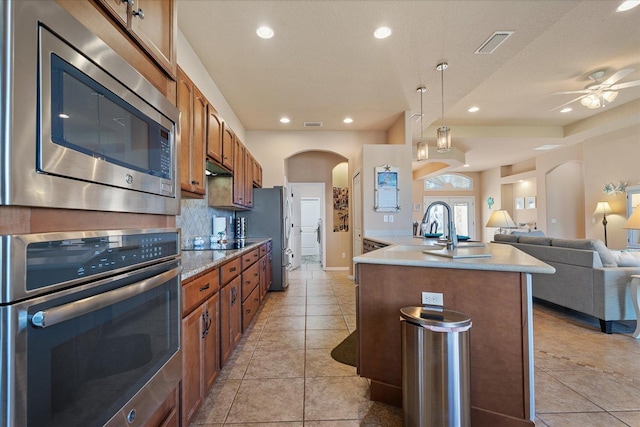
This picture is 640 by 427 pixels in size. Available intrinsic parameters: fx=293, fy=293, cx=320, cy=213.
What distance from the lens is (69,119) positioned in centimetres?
69

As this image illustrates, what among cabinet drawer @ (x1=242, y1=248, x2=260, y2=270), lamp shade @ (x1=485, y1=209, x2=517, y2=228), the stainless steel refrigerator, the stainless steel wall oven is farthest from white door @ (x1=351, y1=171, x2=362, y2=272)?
the stainless steel wall oven

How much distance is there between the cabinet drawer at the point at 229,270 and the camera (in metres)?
2.13

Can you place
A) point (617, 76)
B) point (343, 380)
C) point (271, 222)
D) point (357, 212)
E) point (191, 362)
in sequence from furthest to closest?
point (357, 212)
point (271, 222)
point (617, 76)
point (343, 380)
point (191, 362)

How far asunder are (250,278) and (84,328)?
2478 millimetres

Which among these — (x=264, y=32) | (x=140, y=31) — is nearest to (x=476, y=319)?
(x=140, y=31)

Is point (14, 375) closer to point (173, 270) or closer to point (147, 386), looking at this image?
point (147, 386)

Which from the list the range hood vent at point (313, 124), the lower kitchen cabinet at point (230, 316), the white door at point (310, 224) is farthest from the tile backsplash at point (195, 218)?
the white door at point (310, 224)

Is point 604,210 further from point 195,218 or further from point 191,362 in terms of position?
point 191,362

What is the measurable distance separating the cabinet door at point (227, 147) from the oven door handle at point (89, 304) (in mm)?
2169

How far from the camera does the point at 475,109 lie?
17.0ft

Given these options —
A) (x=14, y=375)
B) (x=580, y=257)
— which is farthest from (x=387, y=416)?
(x=580, y=257)

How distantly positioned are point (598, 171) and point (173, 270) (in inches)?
326

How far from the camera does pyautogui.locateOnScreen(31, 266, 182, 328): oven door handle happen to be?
589 millimetres

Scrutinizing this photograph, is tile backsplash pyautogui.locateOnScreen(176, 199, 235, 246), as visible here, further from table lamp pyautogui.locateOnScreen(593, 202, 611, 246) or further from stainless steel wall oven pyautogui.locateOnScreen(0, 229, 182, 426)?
table lamp pyautogui.locateOnScreen(593, 202, 611, 246)
